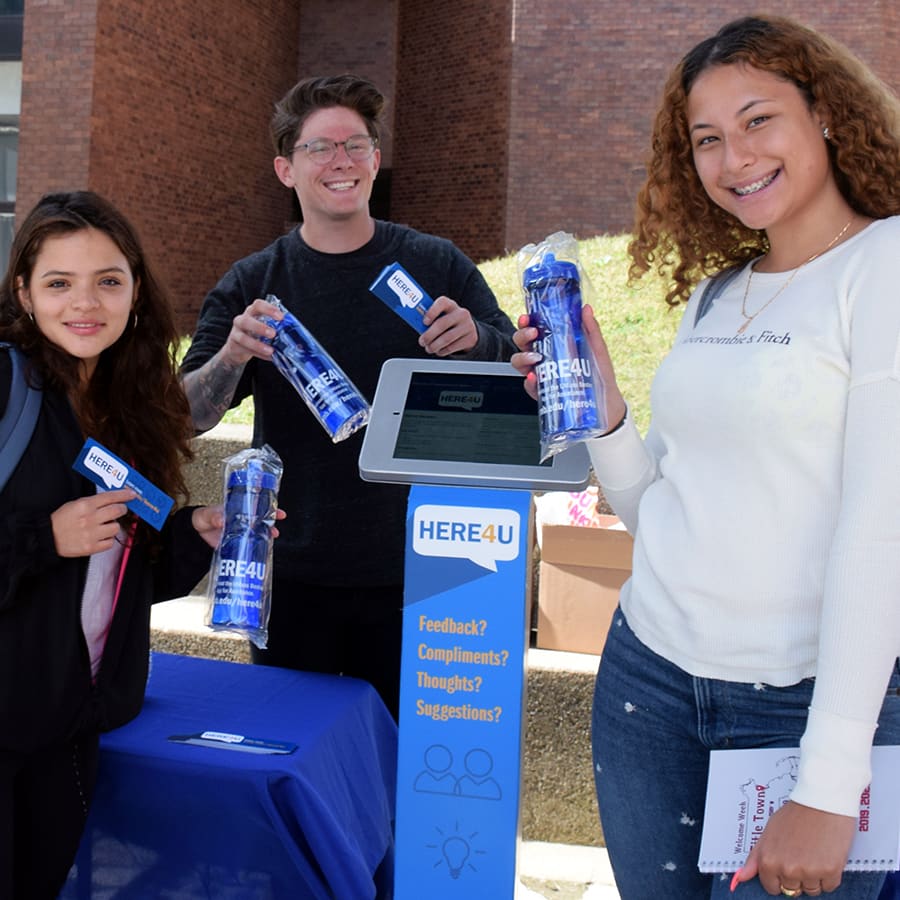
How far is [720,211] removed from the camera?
166 cm

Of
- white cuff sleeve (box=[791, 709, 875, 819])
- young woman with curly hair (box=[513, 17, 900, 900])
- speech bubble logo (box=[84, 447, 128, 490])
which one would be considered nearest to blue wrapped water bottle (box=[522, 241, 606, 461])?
young woman with curly hair (box=[513, 17, 900, 900])

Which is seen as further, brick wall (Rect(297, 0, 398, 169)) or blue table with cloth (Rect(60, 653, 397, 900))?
brick wall (Rect(297, 0, 398, 169))

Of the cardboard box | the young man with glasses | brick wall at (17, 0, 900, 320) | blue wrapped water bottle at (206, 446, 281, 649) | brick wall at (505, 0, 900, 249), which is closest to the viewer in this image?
blue wrapped water bottle at (206, 446, 281, 649)

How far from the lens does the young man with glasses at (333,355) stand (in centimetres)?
233

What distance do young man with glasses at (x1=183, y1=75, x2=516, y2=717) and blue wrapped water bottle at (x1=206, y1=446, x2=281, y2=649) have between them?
1.17 ft

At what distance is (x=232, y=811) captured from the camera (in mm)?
1909

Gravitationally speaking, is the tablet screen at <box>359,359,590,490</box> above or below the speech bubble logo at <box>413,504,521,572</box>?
above

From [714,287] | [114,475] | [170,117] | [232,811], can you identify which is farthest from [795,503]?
[170,117]

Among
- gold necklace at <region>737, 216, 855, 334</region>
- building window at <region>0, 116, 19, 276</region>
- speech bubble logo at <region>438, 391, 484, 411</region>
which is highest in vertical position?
building window at <region>0, 116, 19, 276</region>

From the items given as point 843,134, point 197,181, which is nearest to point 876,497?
point 843,134

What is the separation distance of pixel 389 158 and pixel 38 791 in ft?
45.0

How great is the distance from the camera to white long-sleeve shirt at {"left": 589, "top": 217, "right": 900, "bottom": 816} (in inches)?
46.7

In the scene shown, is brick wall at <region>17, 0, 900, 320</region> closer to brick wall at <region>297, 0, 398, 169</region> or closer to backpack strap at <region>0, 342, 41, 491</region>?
brick wall at <region>297, 0, 398, 169</region>

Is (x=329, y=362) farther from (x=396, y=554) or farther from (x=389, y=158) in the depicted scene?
(x=389, y=158)
